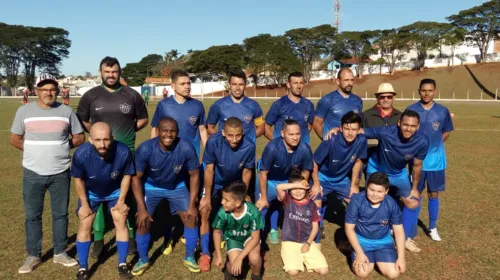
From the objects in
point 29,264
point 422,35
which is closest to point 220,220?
point 29,264

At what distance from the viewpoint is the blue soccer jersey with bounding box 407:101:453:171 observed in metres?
5.38

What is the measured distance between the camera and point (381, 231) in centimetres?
460

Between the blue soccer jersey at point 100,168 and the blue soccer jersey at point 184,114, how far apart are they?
3.60ft

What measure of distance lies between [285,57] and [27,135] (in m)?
72.9

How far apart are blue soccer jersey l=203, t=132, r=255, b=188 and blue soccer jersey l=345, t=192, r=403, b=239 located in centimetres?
141

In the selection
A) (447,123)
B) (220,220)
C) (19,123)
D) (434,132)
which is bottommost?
(220,220)

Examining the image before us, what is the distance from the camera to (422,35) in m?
73.2

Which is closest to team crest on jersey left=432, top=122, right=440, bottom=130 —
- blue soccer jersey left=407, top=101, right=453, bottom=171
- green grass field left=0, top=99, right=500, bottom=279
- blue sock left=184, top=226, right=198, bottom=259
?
blue soccer jersey left=407, top=101, right=453, bottom=171

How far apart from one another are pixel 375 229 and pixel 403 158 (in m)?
1.15

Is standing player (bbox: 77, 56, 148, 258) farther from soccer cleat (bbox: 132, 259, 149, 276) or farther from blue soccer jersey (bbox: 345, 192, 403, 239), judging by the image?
blue soccer jersey (bbox: 345, 192, 403, 239)

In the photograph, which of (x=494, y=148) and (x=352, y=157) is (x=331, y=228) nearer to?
(x=352, y=157)

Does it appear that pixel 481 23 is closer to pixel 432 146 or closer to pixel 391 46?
pixel 391 46

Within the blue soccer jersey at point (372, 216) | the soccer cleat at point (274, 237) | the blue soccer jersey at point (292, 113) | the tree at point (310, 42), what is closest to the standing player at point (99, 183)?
the soccer cleat at point (274, 237)

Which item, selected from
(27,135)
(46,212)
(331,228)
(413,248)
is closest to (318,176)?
(331,228)
